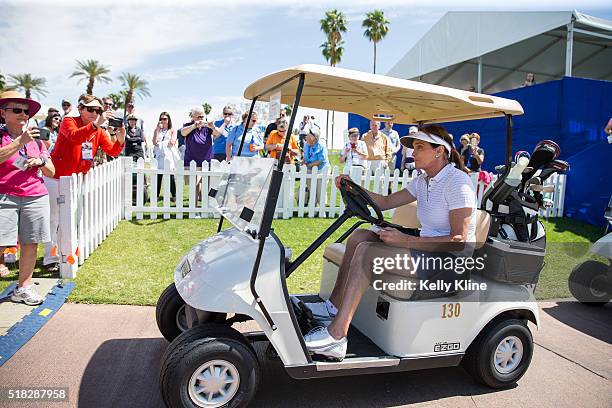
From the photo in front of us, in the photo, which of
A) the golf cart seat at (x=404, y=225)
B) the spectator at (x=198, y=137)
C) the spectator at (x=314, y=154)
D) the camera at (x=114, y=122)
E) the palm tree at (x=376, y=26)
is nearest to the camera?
the golf cart seat at (x=404, y=225)

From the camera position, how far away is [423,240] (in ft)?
9.71

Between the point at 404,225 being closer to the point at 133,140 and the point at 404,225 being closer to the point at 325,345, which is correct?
the point at 325,345

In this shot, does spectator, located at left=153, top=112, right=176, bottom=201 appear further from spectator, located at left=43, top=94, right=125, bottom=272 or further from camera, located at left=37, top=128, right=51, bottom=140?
camera, located at left=37, top=128, right=51, bottom=140

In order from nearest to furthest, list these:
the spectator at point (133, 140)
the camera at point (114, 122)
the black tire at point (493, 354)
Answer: the black tire at point (493, 354) < the camera at point (114, 122) < the spectator at point (133, 140)

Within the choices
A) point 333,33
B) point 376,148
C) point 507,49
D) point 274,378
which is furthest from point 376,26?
point 274,378

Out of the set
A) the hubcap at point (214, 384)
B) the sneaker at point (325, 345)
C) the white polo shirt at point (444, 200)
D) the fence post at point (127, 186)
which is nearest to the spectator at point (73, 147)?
the fence post at point (127, 186)

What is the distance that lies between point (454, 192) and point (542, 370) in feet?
5.10

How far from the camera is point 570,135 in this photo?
11039mm

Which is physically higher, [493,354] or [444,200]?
[444,200]

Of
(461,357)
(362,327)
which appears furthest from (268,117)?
(461,357)

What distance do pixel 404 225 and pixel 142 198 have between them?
4987mm

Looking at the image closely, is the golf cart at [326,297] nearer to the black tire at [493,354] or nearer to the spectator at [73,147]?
the black tire at [493,354]

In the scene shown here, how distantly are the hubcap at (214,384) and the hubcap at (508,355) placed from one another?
172 cm

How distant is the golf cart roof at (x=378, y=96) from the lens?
2.75m
